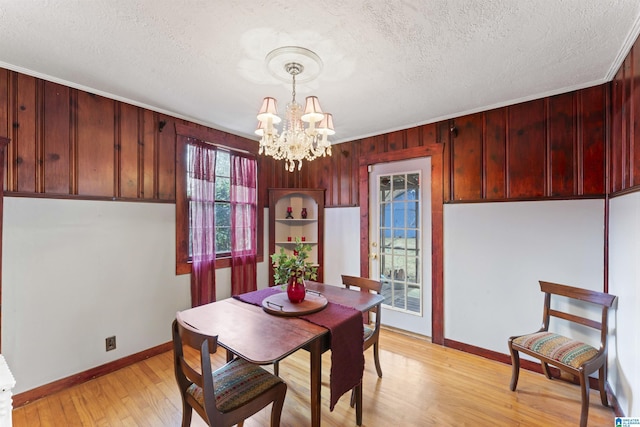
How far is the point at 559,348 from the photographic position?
6.97ft

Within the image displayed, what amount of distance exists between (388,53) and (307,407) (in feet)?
8.69

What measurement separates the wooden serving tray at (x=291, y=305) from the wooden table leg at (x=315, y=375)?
0.98 ft

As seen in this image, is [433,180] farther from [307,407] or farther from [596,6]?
[307,407]

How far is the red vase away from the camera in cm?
208

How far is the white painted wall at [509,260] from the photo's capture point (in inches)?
95.0

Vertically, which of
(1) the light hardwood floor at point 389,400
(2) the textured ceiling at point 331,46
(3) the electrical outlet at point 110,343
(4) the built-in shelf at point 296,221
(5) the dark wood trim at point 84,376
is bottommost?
(1) the light hardwood floor at point 389,400

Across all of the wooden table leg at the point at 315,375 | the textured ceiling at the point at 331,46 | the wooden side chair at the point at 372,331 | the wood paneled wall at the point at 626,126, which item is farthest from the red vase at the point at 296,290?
the wood paneled wall at the point at 626,126

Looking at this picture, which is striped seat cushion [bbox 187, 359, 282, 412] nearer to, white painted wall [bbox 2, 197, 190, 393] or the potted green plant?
the potted green plant

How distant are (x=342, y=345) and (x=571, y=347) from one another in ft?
5.91

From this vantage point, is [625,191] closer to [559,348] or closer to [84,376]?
[559,348]

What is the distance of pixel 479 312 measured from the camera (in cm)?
293

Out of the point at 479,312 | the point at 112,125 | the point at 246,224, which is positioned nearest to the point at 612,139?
the point at 479,312

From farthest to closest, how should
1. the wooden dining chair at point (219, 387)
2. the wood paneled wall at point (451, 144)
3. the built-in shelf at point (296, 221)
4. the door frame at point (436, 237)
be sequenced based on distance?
the built-in shelf at point (296, 221) → the door frame at point (436, 237) → the wood paneled wall at point (451, 144) → the wooden dining chair at point (219, 387)

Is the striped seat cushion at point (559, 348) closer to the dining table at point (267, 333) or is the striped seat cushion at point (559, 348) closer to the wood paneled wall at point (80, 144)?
the dining table at point (267, 333)
